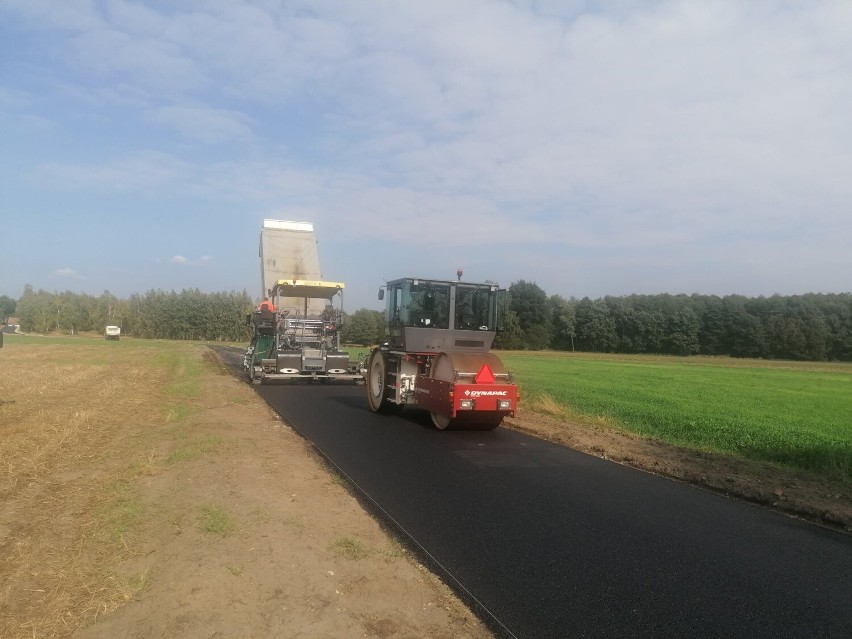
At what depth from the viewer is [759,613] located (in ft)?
14.2

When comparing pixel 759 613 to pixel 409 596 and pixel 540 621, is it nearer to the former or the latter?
pixel 540 621

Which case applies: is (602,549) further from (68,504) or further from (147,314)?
(147,314)

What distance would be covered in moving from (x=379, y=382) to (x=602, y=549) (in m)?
9.20

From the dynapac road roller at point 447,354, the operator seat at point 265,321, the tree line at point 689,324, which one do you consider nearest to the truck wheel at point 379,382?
the dynapac road roller at point 447,354

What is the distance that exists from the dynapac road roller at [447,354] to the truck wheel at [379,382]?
25 millimetres

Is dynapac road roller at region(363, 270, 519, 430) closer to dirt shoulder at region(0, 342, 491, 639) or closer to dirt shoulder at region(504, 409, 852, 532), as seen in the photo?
dirt shoulder at region(504, 409, 852, 532)

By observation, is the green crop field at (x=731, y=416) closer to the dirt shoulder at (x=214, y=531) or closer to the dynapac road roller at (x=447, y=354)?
the dirt shoulder at (x=214, y=531)

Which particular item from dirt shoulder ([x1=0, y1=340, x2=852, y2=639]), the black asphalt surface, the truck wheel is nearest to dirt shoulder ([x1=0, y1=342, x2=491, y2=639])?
dirt shoulder ([x1=0, y1=340, x2=852, y2=639])

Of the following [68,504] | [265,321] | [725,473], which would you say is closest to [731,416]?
[725,473]

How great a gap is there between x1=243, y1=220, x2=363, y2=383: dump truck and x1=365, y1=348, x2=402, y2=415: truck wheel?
529cm

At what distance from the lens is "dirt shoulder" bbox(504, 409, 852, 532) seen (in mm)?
6938

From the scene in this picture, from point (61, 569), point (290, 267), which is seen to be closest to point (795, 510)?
point (61, 569)

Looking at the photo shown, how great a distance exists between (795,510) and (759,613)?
3.02m

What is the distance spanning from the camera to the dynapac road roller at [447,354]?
444 inches
